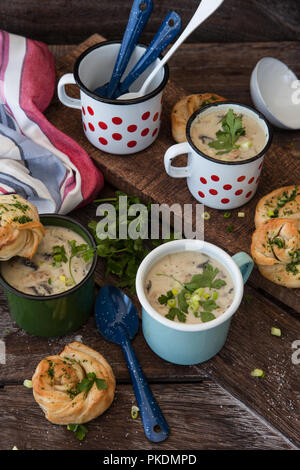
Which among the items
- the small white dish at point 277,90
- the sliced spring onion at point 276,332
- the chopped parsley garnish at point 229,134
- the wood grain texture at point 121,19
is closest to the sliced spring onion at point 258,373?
the sliced spring onion at point 276,332

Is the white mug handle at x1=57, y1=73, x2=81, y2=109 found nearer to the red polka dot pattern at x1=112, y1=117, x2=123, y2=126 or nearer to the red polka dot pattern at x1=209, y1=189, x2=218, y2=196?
the red polka dot pattern at x1=112, y1=117, x2=123, y2=126

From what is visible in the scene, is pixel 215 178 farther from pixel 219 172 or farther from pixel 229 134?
pixel 229 134

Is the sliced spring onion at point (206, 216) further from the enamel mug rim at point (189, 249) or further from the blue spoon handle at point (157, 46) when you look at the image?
the blue spoon handle at point (157, 46)

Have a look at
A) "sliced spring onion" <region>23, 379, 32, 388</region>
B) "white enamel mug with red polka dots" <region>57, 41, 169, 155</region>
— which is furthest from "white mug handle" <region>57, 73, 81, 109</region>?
"sliced spring onion" <region>23, 379, 32, 388</region>

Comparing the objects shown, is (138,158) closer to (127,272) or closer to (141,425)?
(127,272)

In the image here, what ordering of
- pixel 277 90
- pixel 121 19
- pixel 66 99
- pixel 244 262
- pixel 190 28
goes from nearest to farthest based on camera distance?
pixel 244 262, pixel 190 28, pixel 66 99, pixel 277 90, pixel 121 19

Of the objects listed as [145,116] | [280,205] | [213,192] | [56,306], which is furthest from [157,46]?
[56,306]
